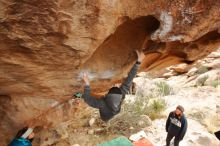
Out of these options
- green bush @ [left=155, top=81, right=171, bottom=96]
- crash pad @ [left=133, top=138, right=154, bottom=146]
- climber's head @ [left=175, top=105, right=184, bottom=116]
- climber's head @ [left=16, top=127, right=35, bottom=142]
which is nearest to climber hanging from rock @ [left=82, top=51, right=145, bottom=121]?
climber's head @ [left=16, top=127, right=35, bottom=142]

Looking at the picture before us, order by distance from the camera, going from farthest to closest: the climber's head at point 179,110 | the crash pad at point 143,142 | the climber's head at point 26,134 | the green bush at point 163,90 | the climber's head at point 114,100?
the green bush at point 163,90 → the crash pad at point 143,142 → the climber's head at point 179,110 → the climber's head at point 26,134 → the climber's head at point 114,100

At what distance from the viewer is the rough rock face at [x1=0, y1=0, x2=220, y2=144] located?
3.50 metres

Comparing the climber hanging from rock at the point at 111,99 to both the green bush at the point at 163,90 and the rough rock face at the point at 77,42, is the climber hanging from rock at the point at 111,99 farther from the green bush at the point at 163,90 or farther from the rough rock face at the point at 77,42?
the green bush at the point at 163,90

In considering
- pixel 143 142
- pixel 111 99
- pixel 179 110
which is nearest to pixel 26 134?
pixel 111 99

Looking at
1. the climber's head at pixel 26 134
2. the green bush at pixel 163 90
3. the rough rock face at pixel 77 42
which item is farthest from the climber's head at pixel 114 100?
the green bush at pixel 163 90

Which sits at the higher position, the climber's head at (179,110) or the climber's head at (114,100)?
the climber's head at (114,100)

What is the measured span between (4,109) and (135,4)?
255cm

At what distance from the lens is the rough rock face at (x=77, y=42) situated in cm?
350

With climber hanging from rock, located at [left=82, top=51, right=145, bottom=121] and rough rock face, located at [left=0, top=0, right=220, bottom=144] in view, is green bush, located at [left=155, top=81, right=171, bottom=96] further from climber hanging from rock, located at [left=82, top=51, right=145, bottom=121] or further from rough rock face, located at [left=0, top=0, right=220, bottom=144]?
climber hanging from rock, located at [left=82, top=51, right=145, bottom=121]

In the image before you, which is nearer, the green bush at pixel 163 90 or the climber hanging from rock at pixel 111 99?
the climber hanging from rock at pixel 111 99

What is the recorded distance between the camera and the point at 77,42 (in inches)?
154

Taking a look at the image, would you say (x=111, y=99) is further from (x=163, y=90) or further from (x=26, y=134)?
(x=163, y=90)

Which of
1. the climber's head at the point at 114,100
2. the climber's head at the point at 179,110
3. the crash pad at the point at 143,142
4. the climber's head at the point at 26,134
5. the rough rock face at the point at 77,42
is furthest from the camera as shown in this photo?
the crash pad at the point at 143,142

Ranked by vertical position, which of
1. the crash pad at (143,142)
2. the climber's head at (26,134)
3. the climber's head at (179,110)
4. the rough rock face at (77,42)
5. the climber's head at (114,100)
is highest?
the rough rock face at (77,42)
